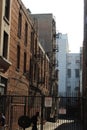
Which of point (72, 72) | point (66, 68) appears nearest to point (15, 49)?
point (66, 68)

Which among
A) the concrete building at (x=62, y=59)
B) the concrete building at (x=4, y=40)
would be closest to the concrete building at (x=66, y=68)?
the concrete building at (x=62, y=59)

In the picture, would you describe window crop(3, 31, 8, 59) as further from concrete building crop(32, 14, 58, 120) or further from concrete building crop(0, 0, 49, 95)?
concrete building crop(32, 14, 58, 120)

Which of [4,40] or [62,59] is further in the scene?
[62,59]

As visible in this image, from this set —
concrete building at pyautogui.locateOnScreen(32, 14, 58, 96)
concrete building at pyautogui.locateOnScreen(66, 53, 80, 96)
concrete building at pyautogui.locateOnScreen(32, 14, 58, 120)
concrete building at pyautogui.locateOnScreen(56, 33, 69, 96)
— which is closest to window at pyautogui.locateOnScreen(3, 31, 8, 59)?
concrete building at pyautogui.locateOnScreen(32, 14, 58, 120)

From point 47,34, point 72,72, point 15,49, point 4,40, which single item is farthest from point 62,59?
point 4,40

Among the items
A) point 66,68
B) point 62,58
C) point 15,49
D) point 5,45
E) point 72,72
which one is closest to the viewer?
point 5,45

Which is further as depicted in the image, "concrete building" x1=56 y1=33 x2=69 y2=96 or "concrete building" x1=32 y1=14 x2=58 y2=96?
"concrete building" x1=56 y1=33 x2=69 y2=96

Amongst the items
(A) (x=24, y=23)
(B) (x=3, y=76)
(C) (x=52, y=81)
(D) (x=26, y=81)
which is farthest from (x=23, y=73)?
(C) (x=52, y=81)

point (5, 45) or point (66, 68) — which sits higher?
point (66, 68)

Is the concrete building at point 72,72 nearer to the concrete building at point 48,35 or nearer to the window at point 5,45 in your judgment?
the concrete building at point 48,35

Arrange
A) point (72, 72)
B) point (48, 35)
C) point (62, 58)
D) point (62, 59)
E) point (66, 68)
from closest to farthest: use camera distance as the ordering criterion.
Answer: point (48, 35), point (66, 68), point (62, 58), point (62, 59), point (72, 72)

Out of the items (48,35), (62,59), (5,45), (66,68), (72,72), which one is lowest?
(5,45)

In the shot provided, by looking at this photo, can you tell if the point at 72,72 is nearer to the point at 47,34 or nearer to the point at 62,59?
the point at 62,59

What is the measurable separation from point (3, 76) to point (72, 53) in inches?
3732
